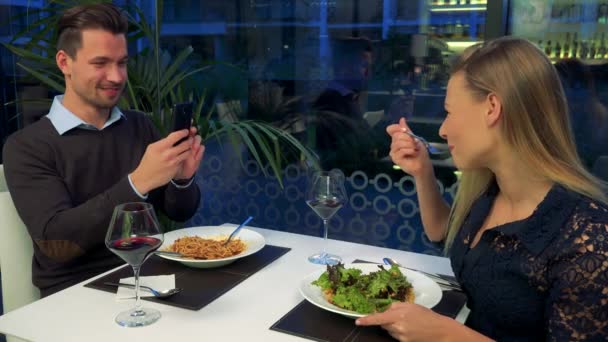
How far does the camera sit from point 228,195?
333cm

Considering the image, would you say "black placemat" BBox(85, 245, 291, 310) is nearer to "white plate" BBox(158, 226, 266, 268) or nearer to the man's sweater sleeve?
"white plate" BBox(158, 226, 266, 268)

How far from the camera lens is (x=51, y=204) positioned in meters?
1.58

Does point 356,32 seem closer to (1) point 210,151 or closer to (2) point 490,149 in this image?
(1) point 210,151

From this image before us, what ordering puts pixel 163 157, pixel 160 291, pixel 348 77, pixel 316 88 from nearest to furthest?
pixel 160 291, pixel 163 157, pixel 348 77, pixel 316 88

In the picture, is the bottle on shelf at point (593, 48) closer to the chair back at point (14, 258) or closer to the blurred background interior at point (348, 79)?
the blurred background interior at point (348, 79)

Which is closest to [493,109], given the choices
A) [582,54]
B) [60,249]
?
[60,249]

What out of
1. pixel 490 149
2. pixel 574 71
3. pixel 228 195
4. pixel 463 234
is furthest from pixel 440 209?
pixel 228 195

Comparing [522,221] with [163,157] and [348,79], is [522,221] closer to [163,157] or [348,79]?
[163,157]

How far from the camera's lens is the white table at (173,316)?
1.10 meters

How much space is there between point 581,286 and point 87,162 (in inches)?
58.3

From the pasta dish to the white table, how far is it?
0.36 feet

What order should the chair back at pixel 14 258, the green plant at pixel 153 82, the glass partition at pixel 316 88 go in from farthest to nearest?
the glass partition at pixel 316 88, the green plant at pixel 153 82, the chair back at pixel 14 258

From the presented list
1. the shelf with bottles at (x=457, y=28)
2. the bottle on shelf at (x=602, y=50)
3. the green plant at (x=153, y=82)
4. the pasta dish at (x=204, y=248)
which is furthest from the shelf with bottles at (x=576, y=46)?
the pasta dish at (x=204, y=248)

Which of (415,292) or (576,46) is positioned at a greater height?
(576,46)
